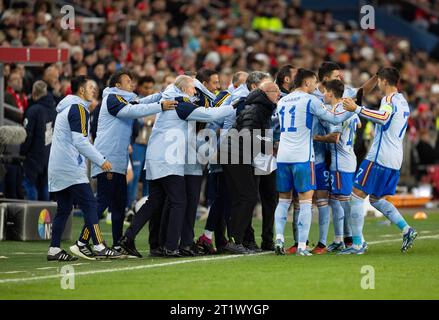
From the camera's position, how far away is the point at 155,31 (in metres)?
26.6

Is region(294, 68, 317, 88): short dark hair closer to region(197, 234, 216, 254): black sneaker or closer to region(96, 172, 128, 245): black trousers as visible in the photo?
region(197, 234, 216, 254): black sneaker

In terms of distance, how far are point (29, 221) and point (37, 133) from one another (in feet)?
9.05

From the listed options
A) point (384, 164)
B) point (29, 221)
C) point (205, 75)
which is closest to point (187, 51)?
point (29, 221)

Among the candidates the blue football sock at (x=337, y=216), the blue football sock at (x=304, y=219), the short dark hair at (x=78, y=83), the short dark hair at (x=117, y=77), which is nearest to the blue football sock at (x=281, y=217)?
the blue football sock at (x=304, y=219)

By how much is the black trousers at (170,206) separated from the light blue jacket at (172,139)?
0.41 feet

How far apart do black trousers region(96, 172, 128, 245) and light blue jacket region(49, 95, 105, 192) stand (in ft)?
1.88

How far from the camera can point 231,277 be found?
11.1 meters

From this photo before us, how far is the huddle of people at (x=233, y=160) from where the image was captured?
42.5 ft

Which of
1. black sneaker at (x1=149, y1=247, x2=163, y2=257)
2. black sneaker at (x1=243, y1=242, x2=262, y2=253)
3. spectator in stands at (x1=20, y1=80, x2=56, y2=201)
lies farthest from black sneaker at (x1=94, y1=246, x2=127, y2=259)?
spectator in stands at (x1=20, y1=80, x2=56, y2=201)

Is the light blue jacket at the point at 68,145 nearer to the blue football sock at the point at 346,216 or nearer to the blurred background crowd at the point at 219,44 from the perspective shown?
the blue football sock at the point at 346,216

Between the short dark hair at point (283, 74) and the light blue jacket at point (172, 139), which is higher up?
the short dark hair at point (283, 74)

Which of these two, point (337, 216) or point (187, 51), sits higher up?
point (187, 51)

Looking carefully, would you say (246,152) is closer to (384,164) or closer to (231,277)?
(384,164)

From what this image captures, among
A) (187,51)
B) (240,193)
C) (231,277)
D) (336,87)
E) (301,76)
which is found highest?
(187,51)
